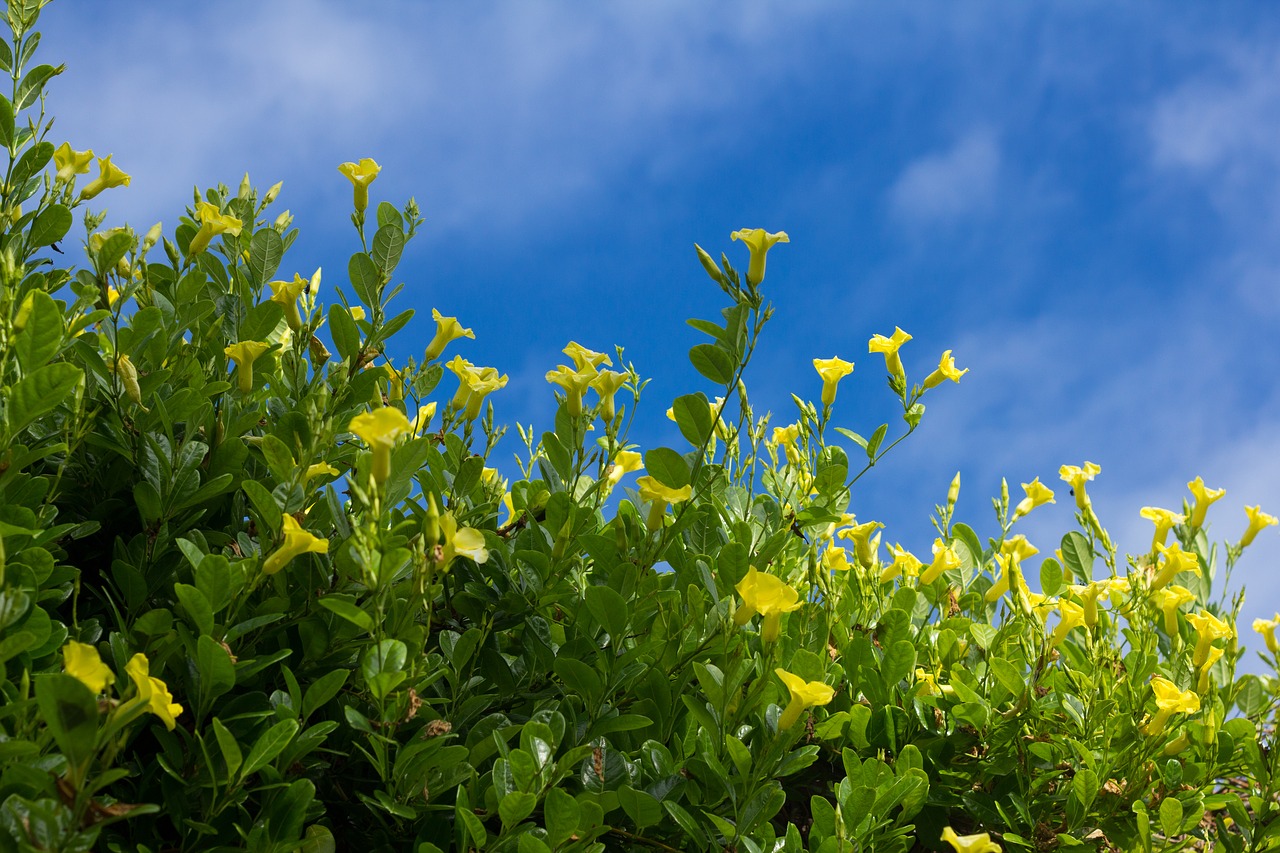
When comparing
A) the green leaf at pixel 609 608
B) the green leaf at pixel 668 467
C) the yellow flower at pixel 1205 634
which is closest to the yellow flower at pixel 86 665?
the green leaf at pixel 609 608

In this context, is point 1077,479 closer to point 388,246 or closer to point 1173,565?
point 1173,565

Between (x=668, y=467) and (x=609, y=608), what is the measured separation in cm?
42

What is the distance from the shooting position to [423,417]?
338 cm

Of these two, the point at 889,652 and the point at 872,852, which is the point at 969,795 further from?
the point at 872,852

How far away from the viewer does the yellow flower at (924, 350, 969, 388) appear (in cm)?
345

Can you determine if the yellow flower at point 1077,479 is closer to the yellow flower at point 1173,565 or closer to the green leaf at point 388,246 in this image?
the yellow flower at point 1173,565

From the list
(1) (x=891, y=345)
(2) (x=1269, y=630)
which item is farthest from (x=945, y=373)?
(2) (x=1269, y=630)

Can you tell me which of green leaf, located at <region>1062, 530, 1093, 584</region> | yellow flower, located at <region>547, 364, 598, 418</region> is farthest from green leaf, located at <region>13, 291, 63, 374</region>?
green leaf, located at <region>1062, 530, 1093, 584</region>

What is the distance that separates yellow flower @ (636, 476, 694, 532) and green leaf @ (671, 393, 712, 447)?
141 mm

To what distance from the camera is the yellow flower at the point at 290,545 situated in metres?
2.31

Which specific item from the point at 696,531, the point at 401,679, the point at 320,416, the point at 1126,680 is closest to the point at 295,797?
the point at 401,679

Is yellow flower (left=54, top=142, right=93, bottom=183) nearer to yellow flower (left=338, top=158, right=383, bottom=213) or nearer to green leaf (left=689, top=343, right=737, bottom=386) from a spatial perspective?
yellow flower (left=338, top=158, right=383, bottom=213)

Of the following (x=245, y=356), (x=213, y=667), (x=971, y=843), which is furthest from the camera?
(x=245, y=356)

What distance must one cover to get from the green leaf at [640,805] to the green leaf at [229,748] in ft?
2.81
